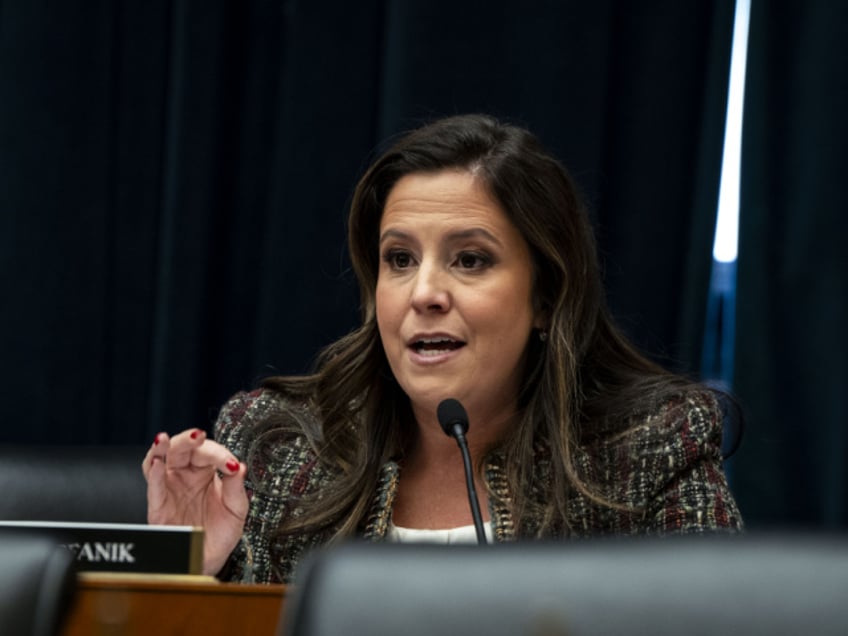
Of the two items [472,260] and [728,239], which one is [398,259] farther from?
[728,239]

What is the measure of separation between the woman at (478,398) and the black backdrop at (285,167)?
0.45 meters

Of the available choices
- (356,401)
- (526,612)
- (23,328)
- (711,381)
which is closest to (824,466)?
(711,381)

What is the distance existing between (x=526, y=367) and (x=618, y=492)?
262 millimetres

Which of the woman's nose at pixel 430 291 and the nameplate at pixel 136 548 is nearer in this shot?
the nameplate at pixel 136 548

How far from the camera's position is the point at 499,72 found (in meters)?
2.48

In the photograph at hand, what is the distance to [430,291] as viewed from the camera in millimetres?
1827

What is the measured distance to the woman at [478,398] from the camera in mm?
1848

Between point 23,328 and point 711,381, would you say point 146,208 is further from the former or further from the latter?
point 711,381

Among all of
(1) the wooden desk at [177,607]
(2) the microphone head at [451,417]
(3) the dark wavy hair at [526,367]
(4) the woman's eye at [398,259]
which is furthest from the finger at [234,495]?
(1) the wooden desk at [177,607]

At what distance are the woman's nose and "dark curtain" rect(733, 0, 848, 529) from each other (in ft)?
2.49

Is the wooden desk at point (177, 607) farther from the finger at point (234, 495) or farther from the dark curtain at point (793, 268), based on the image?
the dark curtain at point (793, 268)

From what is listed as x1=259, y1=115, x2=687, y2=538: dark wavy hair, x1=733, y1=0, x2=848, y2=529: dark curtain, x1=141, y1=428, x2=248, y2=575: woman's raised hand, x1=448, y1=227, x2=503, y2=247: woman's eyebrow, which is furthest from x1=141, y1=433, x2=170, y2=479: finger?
x1=733, y1=0, x2=848, y2=529: dark curtain

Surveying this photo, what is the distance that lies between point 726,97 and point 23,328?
1474mm

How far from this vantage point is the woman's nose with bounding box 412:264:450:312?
1825mm
